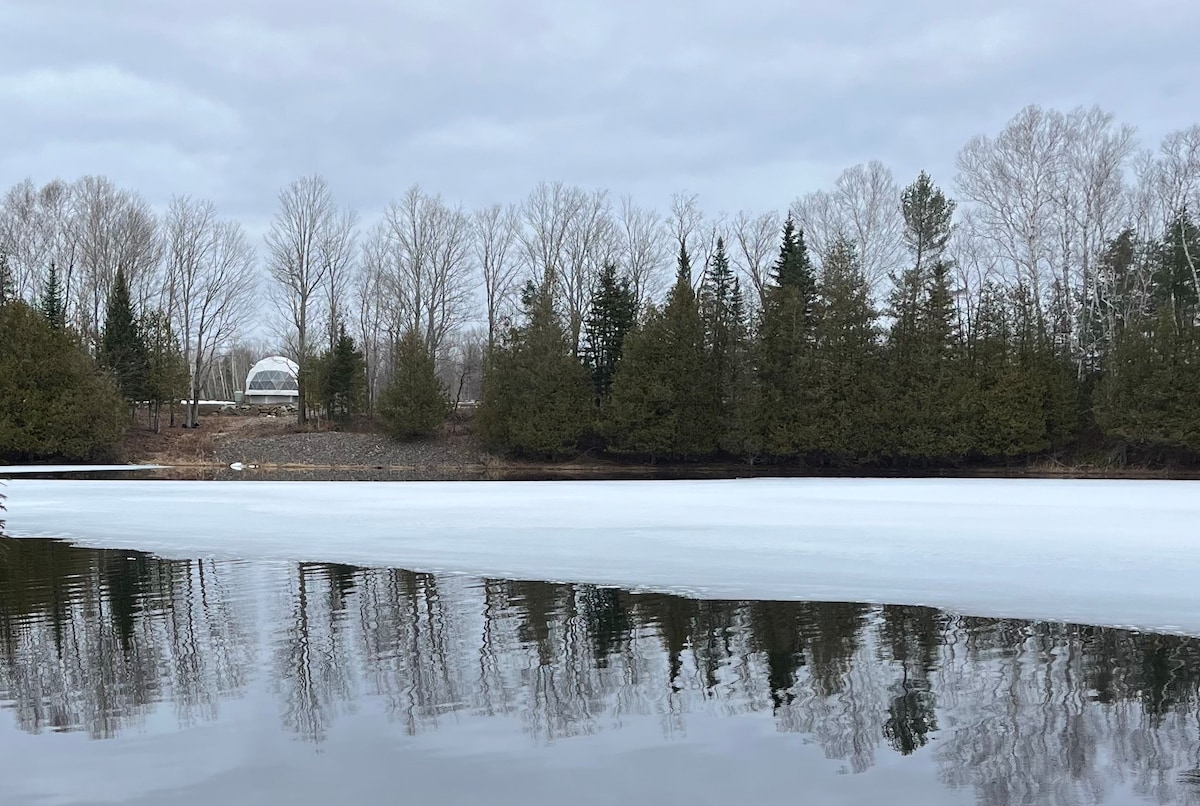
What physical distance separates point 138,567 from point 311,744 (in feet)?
27.3

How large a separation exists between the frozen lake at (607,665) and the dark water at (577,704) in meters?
0.03

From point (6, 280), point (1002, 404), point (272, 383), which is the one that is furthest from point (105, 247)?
point (1002, 404)

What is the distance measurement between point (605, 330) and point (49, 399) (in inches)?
1030

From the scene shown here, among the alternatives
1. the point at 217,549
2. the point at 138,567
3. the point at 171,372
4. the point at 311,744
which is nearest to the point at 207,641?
the point at 311,744

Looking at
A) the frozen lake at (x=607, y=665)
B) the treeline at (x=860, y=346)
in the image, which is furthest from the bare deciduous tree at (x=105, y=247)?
the frozen lake at (x=607, y=665)

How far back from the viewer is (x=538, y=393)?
48.7m

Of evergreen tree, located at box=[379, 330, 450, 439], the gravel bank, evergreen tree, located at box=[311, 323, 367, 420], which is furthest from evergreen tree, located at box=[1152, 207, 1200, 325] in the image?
evergreen tree, located at box=[311, 323, 367, 420]

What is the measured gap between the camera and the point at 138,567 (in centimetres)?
1300

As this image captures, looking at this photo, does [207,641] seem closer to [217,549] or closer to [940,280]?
[217,549]

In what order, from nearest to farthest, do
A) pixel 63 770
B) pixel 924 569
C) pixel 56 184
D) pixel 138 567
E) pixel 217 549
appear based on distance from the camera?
pixel 63 770, pixel 924 569, pixel 138 567, pixel 217 549, pixel 56 184

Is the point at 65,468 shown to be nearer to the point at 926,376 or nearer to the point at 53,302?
the point at 53,302

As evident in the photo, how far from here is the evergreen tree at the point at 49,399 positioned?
44.8m

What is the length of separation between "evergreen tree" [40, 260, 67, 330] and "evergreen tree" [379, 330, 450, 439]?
1701 centimetres

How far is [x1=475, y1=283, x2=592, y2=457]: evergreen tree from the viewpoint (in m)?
48.4
